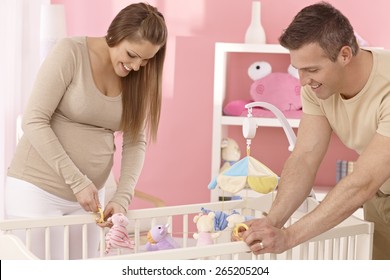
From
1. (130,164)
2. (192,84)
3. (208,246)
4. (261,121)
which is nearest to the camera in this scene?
(208,246)

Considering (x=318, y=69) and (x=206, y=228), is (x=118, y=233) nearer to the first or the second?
(x=206, y=228)

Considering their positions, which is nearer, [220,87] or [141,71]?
[141,71]

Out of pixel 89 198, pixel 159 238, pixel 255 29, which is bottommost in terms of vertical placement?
pixel 159 238

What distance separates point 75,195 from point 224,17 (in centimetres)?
183

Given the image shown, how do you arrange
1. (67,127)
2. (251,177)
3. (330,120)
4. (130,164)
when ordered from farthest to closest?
1. (251,177)
2. (130,164)
3. (67,127)
4. (330,120)

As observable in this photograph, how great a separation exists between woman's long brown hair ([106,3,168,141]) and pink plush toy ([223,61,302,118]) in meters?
1.29

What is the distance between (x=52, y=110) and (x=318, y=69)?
27.2 inches

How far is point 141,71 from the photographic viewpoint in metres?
2.11

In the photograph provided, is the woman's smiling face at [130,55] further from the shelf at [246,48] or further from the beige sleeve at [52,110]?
the shelf at [246,48]

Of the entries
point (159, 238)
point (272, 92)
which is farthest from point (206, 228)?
point (272, 92)

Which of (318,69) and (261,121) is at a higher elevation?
(318,69)

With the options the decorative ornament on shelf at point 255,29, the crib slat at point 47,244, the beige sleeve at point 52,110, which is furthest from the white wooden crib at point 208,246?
the decorative ornament on shelf at point 255,29

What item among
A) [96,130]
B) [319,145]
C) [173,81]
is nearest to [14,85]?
[173,81]
